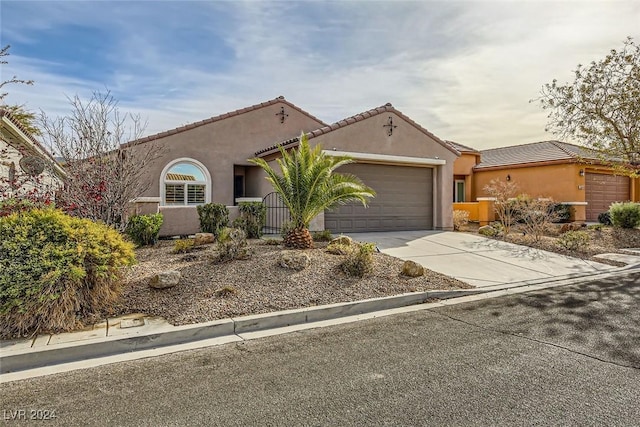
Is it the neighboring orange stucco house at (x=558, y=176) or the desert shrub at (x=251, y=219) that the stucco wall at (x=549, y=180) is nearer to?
the neighboring orange stucco house at (x=558, y=176)

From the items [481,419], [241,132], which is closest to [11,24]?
[241,132]

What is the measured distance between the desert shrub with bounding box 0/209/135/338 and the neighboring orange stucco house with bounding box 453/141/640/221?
1860 centimetres

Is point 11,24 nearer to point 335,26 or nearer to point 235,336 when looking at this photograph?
point 335,26

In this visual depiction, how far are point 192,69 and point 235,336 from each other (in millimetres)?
8978

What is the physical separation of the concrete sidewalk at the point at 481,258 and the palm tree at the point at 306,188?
7.64ft

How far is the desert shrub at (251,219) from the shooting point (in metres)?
10.9

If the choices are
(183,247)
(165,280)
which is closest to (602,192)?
(183,247)

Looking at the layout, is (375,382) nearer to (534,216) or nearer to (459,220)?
(534,216)

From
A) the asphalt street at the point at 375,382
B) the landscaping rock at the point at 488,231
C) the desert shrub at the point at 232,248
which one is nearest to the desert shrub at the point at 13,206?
the desert shrub at the point at 232,248

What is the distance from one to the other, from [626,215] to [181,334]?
17.0 metres

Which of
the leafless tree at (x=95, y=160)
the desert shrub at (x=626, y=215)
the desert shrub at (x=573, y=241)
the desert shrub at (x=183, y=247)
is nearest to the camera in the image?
the leafless tree at (x=95, y=160)

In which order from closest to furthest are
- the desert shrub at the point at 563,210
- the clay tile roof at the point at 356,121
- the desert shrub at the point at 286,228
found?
1. the desert shrub at the point at 286,228
2. the clay tile roof at the point at 356,121
3. the desert shrub at the point at 563,210

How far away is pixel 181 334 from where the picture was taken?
4930 mm

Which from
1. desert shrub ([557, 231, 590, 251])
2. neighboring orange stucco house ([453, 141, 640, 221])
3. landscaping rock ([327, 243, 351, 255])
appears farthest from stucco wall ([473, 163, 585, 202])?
landscaping rock ([327, 243, 351, 255])
